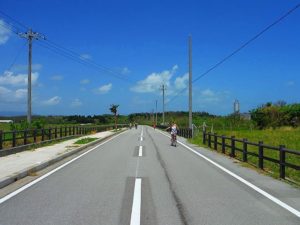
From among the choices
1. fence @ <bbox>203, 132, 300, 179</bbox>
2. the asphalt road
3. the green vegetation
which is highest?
the green vegetation

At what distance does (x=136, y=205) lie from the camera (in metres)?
8.97

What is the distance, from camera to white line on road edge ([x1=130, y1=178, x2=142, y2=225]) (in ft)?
24.9

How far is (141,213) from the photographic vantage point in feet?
26.9

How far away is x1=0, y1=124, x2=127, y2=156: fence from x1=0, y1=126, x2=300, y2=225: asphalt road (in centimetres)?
867

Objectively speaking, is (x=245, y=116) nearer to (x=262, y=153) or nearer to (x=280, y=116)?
(x=280, y=116)

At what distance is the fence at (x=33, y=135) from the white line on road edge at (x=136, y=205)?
10.3 m

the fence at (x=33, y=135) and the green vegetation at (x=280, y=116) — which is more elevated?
the green vegetation at (x=280, y=116)

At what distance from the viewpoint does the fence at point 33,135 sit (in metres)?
22.4

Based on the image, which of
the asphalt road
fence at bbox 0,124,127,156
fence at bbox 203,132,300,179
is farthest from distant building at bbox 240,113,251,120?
the asphalt road

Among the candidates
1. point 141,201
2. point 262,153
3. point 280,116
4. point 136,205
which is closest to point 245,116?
point 280,116

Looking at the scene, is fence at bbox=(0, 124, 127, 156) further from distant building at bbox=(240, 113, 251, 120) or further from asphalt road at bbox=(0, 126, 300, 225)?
distant building at bbox=(240, 113, 251, 120)

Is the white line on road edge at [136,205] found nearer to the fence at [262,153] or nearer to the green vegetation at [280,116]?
the fence at [262,153]

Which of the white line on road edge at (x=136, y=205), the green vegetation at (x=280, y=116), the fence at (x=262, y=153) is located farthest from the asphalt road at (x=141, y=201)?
the green vegetation at (x=280, y=116)

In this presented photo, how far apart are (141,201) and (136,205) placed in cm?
47
